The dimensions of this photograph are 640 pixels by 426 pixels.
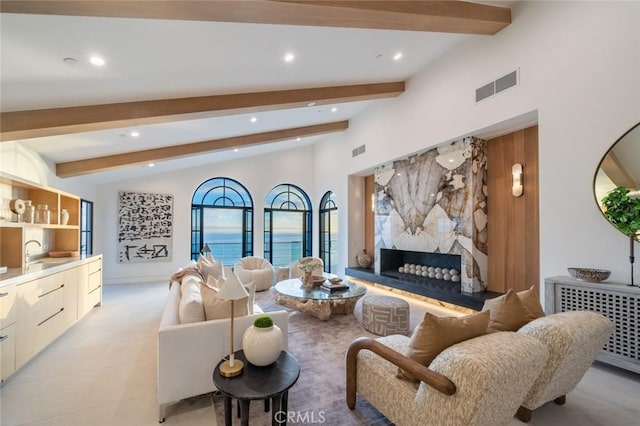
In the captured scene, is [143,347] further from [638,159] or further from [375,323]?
[638,159]

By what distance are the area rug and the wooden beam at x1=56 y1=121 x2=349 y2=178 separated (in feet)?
13.1

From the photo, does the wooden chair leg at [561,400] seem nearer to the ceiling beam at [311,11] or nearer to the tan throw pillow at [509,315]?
the tan throw pillow at [509,315]

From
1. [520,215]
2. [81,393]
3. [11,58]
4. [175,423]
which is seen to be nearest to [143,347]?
[81,393]

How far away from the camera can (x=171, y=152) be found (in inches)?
223

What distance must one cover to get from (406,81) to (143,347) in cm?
627

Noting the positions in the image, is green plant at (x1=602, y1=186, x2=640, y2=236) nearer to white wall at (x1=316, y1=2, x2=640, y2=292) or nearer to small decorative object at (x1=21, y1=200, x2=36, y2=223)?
white wall at (x1=316, y1=2, x2=640, y2=292)

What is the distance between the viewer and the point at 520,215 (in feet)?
14.0

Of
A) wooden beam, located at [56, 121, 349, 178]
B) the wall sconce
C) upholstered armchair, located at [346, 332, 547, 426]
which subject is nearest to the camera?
upholstered armchair, located at [346, 332, 547, 426]

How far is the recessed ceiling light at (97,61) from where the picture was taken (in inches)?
96.7

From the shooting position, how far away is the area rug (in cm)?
212

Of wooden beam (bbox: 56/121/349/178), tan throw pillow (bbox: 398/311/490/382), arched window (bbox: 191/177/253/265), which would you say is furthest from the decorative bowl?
arched window (bbox: 191/177/253/265)

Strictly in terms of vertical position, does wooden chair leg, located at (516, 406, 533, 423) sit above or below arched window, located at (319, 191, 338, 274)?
below

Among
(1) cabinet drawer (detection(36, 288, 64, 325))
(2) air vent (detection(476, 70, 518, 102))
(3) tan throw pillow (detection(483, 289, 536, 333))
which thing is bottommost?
(1) cabinet drawer (detection(36, 288, 64, 325))

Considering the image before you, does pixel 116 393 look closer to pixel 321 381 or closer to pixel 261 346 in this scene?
pixel 261 346
